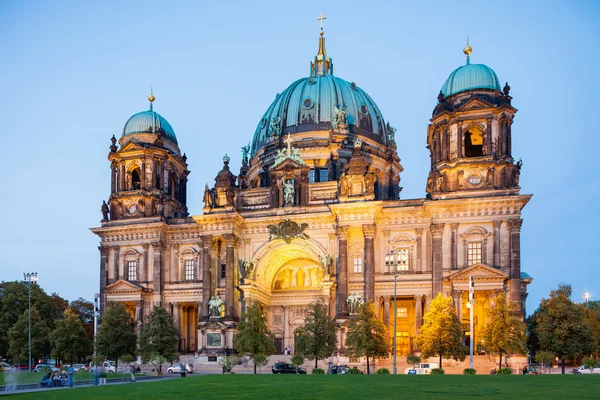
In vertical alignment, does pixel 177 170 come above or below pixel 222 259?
above

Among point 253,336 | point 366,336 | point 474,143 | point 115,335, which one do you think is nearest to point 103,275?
point 115,335

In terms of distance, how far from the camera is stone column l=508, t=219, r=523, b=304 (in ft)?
187

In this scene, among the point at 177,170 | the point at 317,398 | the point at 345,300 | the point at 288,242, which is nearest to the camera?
the point at 317,398

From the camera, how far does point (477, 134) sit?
213 feet

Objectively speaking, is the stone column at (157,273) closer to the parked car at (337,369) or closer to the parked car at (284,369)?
the parked car at (284,369)

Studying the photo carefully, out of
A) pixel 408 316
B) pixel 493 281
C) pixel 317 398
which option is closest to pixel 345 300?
pixel 408 316

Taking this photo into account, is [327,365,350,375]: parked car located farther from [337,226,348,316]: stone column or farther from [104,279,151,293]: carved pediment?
[104,279,151,293]: carved pediment

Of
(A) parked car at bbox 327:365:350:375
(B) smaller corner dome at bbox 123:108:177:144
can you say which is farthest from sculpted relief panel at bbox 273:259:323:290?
(B) smaller corner dome at bbox 123:108:177:144

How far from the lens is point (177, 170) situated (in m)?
77.4

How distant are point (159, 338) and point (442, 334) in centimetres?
2690

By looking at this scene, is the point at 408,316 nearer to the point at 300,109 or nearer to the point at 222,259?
the point at 222,259

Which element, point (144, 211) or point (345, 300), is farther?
point (144, 211)

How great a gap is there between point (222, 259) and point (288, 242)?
23.9 feet

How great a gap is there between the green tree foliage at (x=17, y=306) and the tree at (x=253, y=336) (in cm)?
3270
